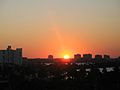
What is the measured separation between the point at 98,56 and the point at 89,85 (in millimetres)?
118114

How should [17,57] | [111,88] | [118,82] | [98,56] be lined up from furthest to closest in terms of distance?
1. [98,56]
2. [17,57]
3. [118,82]
4. [111,88]

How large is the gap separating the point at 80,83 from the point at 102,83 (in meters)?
3.90

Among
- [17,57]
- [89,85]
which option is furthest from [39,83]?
[17,57]

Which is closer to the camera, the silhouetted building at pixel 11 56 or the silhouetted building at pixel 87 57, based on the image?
the silhouetted building at pixel 11 56

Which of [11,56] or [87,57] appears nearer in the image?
[11,56]

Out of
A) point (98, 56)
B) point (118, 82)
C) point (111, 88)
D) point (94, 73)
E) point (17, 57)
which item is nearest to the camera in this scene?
point (111, 88)

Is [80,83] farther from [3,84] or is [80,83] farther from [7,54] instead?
[7,54]

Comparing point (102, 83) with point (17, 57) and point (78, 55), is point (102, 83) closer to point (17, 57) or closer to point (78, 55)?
point (17, 57)

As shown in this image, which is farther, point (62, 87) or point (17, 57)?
point (17, 57)

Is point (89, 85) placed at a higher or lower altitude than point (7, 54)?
lower

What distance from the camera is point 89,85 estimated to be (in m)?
45.5

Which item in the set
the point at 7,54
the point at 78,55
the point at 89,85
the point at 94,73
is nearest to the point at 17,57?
the point at 7,54

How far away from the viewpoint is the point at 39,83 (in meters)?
47.6

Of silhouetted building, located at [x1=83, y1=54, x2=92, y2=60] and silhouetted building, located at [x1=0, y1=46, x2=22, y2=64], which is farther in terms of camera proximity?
silhouetted building, located at [x1=83, y1=54, x2=92, y2=60]
